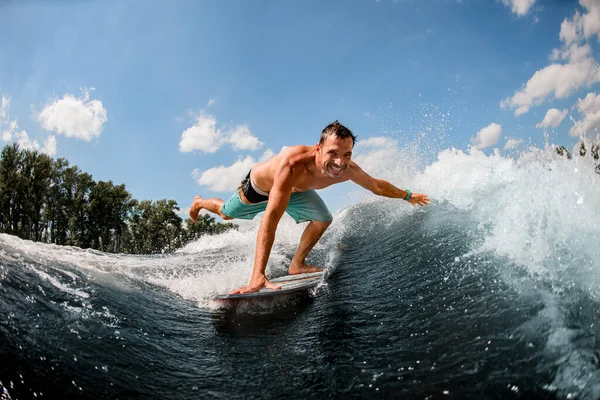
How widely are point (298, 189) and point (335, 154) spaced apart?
46.1 inches

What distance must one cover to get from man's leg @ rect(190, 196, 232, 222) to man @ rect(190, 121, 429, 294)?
0.02 m

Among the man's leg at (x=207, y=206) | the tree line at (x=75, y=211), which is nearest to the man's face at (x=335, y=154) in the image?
the man's leg at (x=207, y=206)

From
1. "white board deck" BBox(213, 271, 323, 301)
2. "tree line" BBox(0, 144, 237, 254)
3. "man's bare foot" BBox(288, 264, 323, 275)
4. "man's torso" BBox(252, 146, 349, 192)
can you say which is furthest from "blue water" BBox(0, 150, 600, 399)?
"tree line" BBox(0, 144, 237, 254)

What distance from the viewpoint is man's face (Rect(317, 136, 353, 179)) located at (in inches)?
142

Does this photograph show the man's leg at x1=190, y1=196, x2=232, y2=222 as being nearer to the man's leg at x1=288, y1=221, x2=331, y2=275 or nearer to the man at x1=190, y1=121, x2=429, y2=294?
the man at x1=190, y1=121, x2=429, y2=294

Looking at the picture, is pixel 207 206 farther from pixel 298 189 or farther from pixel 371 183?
pixel 371 183

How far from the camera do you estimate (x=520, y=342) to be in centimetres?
191

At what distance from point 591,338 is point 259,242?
8.44 feet

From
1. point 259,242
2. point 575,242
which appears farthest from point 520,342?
point 259,242

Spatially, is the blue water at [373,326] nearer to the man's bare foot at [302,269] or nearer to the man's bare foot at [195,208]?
the man's bare foot at [302,269]

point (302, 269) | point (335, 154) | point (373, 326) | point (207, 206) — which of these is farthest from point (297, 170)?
point (207, 206)

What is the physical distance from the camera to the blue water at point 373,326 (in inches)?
69.8

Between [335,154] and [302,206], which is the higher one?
[335,154]

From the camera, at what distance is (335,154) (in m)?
3.64
